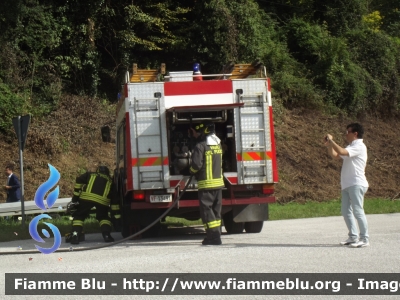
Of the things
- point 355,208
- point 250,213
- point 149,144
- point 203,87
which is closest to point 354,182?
point 355,208

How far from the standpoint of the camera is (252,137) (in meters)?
12.7

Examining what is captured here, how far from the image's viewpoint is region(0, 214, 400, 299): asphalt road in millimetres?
8773

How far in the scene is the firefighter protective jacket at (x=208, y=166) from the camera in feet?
37.9

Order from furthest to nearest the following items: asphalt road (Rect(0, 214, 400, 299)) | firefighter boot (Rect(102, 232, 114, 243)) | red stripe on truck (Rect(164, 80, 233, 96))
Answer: firefighter boot (Rect(102, 232, 114, 243))
red stripe on truck (Rect(164, 80, 233, 96))
asphalt road (Rect(0, 214, 400, 299))

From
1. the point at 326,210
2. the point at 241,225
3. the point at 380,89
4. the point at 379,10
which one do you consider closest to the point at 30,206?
the point at 241,225

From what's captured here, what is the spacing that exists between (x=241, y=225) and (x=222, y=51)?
13.3 m

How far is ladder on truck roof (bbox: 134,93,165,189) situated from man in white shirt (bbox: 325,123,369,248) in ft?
10.4

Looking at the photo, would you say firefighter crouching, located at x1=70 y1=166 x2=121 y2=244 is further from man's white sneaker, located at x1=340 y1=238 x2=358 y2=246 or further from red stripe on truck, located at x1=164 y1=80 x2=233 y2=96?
man's white sneaker, located at x1=340 y1=238 x2=358 y2=246

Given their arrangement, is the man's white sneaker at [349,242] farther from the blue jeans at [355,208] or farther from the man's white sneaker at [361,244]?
the man's white sneaker at [361,244]

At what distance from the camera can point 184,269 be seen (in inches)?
349

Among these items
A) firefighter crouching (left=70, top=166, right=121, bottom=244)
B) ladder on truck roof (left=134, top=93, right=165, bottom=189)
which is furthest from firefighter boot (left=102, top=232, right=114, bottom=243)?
ladder on truck roof (left=134, top=93, right=165, bottom=189)

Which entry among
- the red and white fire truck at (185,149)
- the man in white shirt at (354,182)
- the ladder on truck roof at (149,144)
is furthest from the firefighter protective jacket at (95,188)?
the man in white shirt at (354,182)

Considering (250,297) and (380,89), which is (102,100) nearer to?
(380,89)

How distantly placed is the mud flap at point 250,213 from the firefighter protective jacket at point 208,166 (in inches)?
58.9
